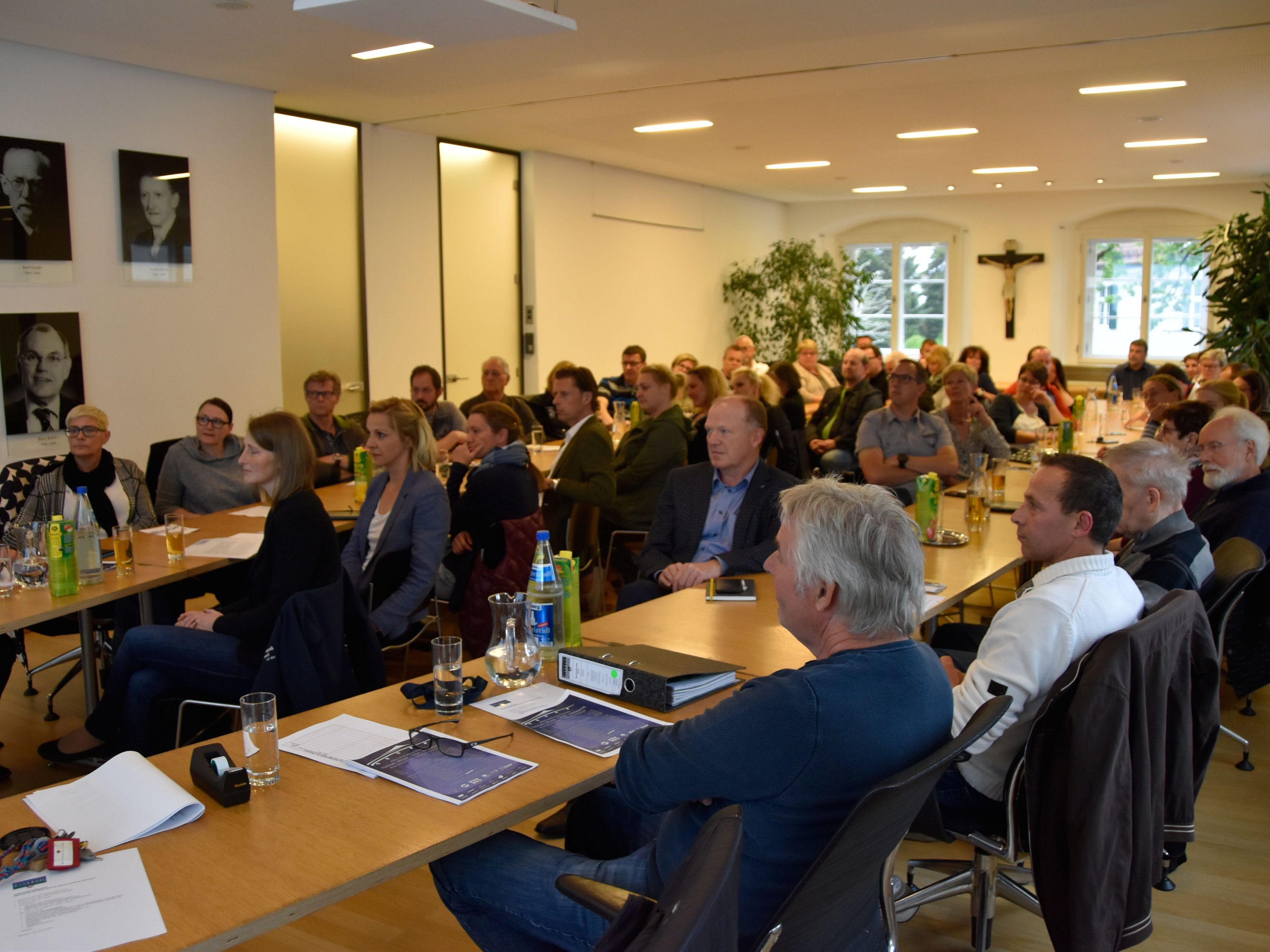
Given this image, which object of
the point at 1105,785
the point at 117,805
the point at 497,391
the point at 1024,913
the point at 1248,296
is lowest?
the point at 1024,913

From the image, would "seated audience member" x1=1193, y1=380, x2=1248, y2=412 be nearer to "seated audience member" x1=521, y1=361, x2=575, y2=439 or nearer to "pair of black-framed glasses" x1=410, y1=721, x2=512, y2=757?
"pair of black-framed glasses" x1=410, y1=721, x2=512, y2=757

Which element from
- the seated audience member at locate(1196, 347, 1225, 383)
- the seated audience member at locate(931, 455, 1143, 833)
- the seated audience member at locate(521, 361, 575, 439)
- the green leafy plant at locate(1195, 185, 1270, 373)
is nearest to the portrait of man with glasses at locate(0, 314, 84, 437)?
the seated audience member at locate(521, 361, 575, 439)

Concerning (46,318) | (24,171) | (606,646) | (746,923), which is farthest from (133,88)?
(746,923)

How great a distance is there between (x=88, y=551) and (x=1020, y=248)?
553 inches

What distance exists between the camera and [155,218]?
6695 mm

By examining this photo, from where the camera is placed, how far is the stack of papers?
1752 millimetres

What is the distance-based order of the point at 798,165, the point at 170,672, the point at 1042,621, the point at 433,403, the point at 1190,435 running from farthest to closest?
the point at 798,165, the point at 433,403, the point at 1190,435, the point at 170,672, the point at 1042,621

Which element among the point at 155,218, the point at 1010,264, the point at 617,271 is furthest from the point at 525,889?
the point at 1010,264

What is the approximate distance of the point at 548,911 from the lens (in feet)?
6.27

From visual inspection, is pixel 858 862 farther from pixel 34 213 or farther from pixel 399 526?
pixel 34 213

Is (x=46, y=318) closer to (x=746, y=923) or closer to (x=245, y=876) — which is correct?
(x=245, y=876)

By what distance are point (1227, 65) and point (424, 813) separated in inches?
281

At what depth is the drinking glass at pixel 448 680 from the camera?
7.43 feet

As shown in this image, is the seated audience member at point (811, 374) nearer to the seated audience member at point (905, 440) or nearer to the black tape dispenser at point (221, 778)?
the seated audience member at point (905, 440)
